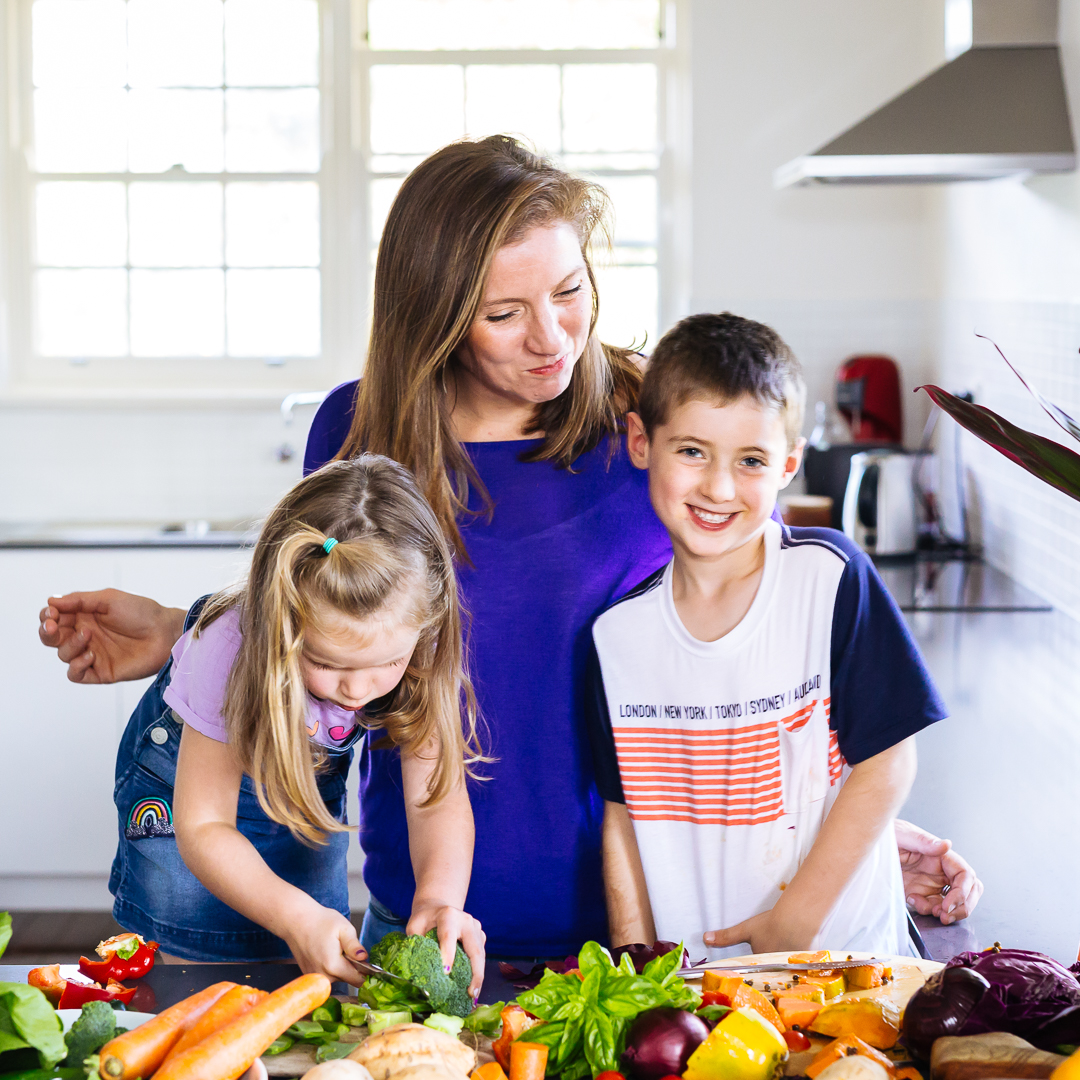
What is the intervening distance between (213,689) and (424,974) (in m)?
0.36

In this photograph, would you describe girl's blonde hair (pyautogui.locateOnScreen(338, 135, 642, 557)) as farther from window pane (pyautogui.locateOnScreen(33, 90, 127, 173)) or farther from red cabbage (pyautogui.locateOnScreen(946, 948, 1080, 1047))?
window pane (pyautogui.locateOnScreen(33, 90, 127, 173))

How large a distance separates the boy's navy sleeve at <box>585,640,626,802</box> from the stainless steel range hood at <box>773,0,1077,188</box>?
165 centimetres

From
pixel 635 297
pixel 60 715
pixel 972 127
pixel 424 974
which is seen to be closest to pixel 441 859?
pixel 424 974

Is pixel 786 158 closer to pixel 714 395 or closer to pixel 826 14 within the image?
pixel 826 14

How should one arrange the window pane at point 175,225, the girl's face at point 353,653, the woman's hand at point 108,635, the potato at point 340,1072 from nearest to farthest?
the potato at point 340,1072 → the girl's face at point 353,653 → the woman's hand at point 108,635 → the window pane at point 175,225

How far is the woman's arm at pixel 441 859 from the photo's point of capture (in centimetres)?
99

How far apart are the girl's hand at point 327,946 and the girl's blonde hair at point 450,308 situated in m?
0.38

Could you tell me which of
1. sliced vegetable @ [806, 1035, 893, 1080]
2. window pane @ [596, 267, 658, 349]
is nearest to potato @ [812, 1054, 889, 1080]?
sliced vegetable @ [806, 1035, 893, 1080]

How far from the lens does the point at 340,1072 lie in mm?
741

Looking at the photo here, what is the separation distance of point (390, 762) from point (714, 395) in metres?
0.49

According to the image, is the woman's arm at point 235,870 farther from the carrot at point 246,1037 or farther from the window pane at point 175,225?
the window pane at point 175,225

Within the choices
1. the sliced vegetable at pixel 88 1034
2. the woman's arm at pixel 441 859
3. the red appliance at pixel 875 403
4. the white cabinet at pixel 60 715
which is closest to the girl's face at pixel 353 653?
the woman's arm at pixel 441 859

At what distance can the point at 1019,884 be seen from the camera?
3.94 feet

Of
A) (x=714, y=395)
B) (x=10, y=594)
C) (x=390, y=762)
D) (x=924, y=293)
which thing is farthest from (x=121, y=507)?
(x=714, y=395)
